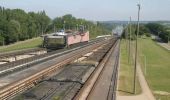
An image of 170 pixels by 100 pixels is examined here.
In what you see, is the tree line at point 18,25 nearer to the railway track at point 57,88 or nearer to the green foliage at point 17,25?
the green foliage at point 17,25

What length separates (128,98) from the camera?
32562mm

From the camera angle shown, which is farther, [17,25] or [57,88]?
[17,25]

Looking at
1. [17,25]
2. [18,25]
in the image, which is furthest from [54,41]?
[18,25]

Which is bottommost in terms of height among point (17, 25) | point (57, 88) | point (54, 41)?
point (57, 88)

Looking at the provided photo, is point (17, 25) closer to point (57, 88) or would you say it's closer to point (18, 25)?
point (18, 25)

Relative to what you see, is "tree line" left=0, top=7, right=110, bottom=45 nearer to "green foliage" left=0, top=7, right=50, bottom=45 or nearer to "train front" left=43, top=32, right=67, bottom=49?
"green foliage" left=0, top=7, right=50, bottom=45

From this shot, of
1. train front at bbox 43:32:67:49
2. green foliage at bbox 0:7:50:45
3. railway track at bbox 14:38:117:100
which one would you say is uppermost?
green foliage at bbox 0:7:50:45

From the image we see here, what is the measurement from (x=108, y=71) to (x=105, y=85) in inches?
485

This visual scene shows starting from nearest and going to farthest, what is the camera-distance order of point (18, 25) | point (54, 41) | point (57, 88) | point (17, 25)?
point (57, 88), point (54, 41), point (17, 25), point (18, 25)

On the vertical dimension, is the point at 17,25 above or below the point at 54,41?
above

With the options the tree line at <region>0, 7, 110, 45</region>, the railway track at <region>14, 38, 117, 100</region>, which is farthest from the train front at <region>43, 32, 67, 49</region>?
the tree line at <region>0, 7, 110, 45</region>

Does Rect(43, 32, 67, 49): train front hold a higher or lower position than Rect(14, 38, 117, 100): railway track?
higher

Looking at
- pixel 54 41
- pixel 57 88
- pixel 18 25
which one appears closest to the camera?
pixel 57 88

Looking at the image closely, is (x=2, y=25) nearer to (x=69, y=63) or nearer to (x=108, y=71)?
(x=69, y=63)
